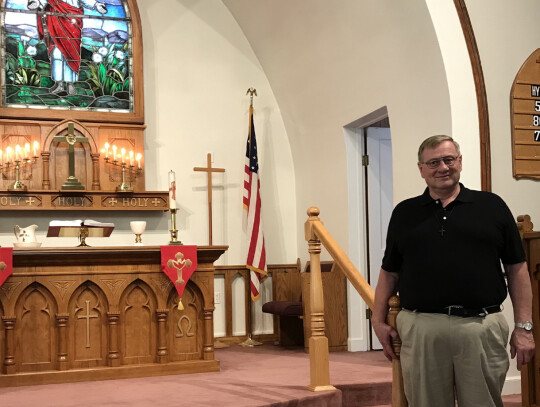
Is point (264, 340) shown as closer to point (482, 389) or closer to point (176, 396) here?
point (176, 396)

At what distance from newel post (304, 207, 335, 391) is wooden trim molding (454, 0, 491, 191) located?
1.45 meters

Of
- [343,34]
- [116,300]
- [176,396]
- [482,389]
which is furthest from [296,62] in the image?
[482,389]

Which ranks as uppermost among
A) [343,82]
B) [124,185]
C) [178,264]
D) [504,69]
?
[343,82]

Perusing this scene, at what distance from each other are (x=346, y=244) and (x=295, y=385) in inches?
87.6

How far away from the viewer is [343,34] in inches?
250

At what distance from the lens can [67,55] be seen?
7309 millimetres

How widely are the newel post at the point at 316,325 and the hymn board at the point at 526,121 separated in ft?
5.78

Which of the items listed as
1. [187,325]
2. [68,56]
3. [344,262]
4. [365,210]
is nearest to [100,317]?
[187,325]

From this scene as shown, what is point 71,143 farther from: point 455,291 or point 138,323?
point 455,291

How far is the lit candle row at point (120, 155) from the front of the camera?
23.3 feet

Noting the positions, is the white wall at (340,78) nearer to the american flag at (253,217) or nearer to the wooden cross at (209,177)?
the american flag at (253,217)

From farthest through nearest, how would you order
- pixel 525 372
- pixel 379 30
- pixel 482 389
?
pixel 379 30, pixel 525 372, pixel 482 389

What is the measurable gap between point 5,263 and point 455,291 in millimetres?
3470

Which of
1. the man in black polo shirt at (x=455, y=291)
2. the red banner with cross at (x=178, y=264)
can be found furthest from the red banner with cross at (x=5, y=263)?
the man in black polo shirt at (x=455, y=291)
